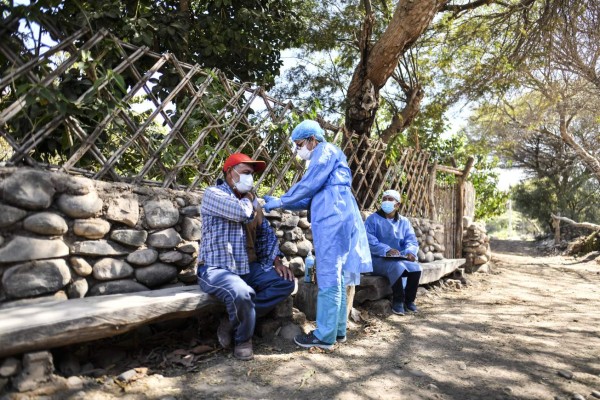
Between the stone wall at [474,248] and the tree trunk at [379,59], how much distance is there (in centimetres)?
319

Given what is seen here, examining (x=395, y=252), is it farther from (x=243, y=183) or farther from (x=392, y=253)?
(x=243, y=183)

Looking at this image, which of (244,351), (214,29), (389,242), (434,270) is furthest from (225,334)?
(214,29)

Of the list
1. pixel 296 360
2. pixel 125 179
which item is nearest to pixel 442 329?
pixel 296 360

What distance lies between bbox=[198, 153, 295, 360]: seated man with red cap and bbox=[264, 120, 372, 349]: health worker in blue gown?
0.26 m

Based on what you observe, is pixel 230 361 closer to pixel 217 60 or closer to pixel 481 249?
pixel 217 60

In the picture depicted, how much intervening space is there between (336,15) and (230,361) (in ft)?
23.2

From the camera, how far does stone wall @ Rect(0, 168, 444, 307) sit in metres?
2.38

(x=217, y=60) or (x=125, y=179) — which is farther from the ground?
(x=217, y=60)

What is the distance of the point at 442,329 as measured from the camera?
368 cm

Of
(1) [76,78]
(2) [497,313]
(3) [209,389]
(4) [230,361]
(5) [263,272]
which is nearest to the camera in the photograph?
(3) [209,389]

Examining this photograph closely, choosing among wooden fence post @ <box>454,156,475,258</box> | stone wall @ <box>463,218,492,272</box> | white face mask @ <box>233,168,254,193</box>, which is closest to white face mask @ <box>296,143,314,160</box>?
white face mask @ <box>233,168,254,193</box>

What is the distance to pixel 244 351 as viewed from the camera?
2.73 meters

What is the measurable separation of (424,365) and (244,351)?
1.14 meters

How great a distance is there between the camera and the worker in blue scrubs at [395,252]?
166 inches
